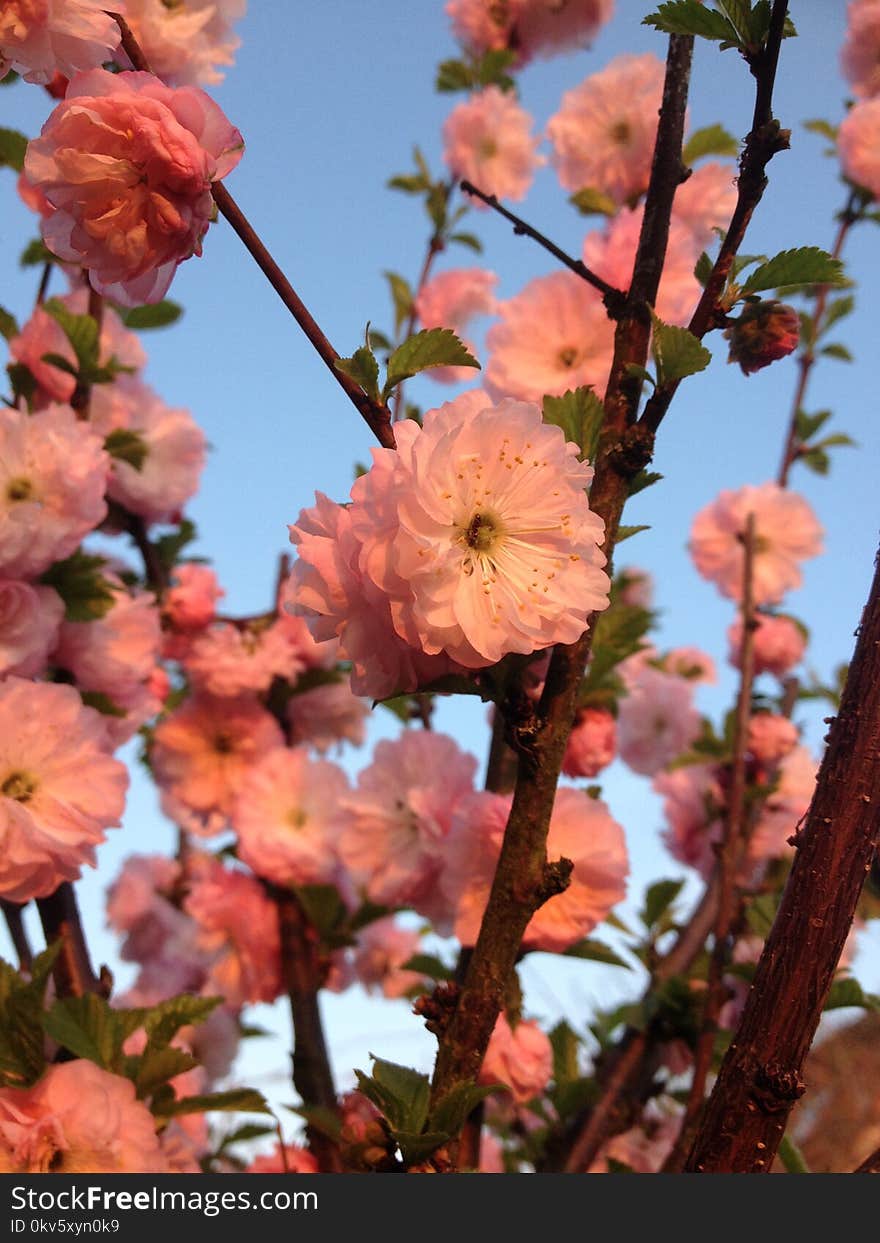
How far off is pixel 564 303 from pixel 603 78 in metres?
0.55

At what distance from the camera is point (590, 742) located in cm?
152

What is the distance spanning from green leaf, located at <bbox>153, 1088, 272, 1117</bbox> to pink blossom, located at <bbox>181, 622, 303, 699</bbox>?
0.84 metres

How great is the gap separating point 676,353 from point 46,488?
32.0 inches

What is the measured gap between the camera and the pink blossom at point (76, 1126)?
953 mm

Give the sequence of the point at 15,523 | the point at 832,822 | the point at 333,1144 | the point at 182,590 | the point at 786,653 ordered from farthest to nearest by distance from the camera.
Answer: the point at 786,653 → the point at 182,590 → the point at 333,1144 → the point at 15,523 → the point at 832,822

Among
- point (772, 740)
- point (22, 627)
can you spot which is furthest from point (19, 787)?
point (772, 740)

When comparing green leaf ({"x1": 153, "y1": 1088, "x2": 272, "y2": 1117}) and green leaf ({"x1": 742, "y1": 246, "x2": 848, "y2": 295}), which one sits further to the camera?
green leaf ({"x1": 153, "y1": 1088, "x2": 272, "y2": 1117})

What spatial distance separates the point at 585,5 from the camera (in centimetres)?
210

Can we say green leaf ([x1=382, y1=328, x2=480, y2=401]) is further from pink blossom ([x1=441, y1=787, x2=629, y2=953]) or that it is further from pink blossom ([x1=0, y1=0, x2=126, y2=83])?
pink blossom ([x1=441, y1=787, x2=629, y2=953])

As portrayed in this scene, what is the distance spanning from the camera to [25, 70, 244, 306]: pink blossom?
0.72 m

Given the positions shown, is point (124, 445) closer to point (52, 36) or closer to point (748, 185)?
point (52, 36)

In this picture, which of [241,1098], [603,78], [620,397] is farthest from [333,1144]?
[603,78]

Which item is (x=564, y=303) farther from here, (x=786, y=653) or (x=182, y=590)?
(x=786, y=653)

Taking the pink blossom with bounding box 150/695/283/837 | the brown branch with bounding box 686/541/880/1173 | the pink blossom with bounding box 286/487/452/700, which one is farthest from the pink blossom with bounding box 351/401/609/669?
the pink blossom with bounding box 150/695/283/837
